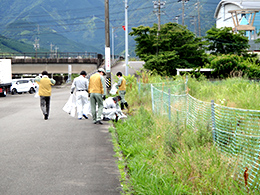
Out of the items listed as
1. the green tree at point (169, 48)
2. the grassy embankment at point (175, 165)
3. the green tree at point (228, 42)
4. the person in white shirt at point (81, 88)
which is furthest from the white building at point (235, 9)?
the grassy embankment at point (175, 165)

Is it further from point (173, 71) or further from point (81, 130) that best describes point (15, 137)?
point (173, 71)

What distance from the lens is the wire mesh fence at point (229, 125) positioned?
17.8ft

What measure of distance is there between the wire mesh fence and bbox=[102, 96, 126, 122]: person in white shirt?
1481 millimetres

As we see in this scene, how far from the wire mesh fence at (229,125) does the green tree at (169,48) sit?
76.2ft

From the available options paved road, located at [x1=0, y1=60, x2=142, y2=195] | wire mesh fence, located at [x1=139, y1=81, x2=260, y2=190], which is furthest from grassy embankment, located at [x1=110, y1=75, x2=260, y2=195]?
paved road, located at [x1=0, y1=60, x2=142, y2=195]

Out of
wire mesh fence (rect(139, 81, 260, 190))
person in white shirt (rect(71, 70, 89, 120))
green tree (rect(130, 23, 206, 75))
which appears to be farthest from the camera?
green tree (rect(130, 23, 206, 75))

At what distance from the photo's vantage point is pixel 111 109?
1348cm

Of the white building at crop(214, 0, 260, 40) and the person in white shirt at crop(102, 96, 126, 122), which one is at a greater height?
the white building at crop(214, 0, 260, 40)

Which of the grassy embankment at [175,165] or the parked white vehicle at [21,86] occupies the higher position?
the parked white vehicle at [21,86]

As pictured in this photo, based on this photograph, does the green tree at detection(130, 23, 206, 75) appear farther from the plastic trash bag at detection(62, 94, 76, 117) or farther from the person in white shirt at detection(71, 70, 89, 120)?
the person in white shirt at detection(71, 70, 89, 120)

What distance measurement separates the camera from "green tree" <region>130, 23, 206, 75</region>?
3728cm

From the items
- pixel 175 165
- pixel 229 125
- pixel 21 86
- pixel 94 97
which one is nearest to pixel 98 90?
pixel 94 97

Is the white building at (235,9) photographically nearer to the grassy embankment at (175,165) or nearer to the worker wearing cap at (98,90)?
the worker wearing cap at (98,90)

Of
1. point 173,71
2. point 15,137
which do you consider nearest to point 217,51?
point 173,71
